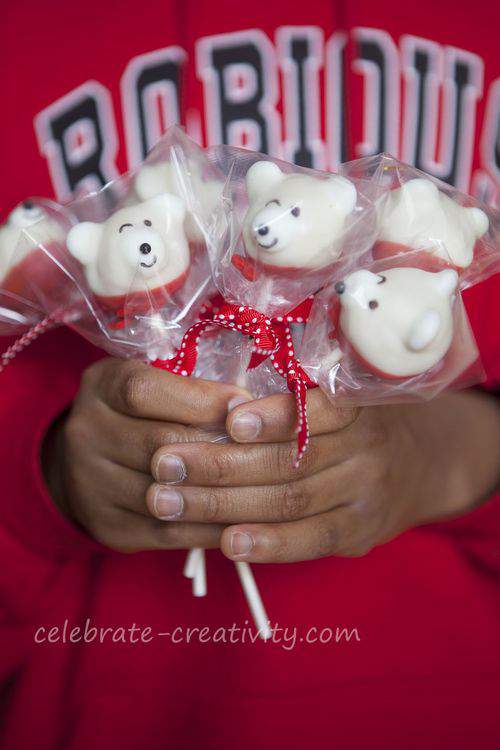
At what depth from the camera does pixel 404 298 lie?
458 millimetres

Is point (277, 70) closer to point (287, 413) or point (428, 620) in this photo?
point (287, 413)

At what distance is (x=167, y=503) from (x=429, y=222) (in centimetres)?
34

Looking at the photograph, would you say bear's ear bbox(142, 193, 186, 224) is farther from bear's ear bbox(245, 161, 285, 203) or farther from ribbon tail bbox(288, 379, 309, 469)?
ribbon tail bbox(288, 379, 309, 469)

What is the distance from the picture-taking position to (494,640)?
721mm

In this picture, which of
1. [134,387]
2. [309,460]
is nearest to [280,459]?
[309,460]

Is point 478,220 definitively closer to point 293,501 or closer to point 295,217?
point 295,217

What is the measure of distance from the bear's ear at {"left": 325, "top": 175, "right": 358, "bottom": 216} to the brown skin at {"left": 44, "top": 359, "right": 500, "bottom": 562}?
169 mm

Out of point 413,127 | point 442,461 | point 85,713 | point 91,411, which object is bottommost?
point 85,713

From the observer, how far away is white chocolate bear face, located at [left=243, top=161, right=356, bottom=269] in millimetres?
467

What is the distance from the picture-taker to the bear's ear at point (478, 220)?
1.73 ft

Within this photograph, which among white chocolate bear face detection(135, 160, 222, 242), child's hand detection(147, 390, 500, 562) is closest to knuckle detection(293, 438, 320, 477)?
child's hand detection(147, 390, 500, 562)

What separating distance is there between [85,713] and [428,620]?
40cm

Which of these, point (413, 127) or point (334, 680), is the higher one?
point (413, 127)

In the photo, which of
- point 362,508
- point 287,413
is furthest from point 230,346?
point 362,508
